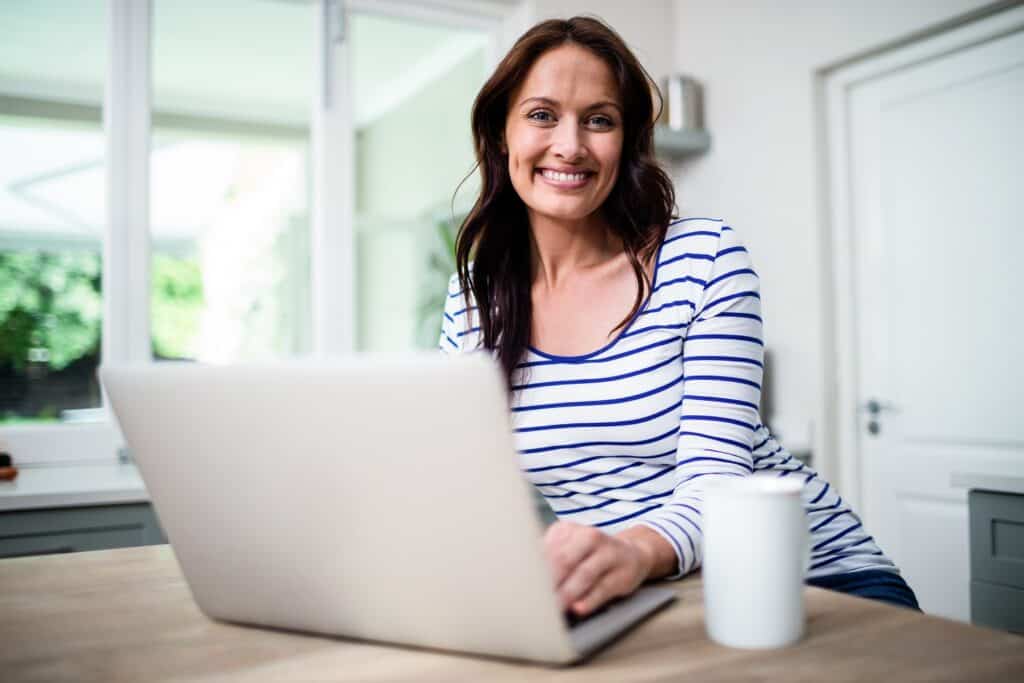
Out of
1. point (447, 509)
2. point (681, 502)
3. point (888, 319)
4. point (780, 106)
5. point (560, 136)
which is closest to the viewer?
point (447, 509)

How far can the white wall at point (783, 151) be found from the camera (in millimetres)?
3004

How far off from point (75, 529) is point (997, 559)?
1854mm

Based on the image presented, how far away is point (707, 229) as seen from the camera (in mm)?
1092

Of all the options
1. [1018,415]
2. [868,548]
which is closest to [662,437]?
[868,548]

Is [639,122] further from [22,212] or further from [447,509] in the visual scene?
[22,212]

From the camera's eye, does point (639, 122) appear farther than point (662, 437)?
Yes

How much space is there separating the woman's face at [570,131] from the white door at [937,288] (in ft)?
6.23

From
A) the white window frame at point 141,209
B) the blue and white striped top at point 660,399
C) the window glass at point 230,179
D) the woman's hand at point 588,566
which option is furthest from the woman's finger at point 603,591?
the window glass at point 230,179

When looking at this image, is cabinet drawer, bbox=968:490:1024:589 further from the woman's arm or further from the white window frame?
the white window frame

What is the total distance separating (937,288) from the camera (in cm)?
276

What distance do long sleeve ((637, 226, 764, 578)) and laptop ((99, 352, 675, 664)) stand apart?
22 centimetres

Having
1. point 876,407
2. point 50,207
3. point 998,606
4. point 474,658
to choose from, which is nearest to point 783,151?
point 876,407

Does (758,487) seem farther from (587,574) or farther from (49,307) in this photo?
(49,307)

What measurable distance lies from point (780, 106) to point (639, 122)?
2154mm
